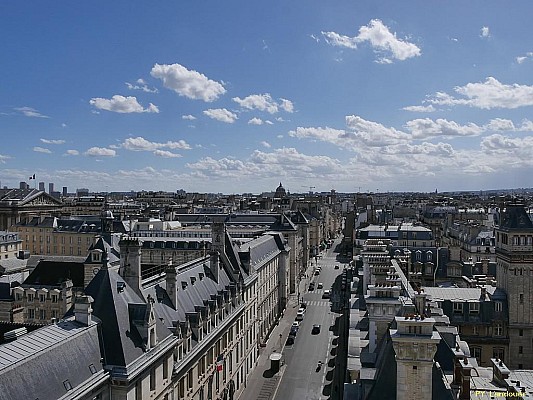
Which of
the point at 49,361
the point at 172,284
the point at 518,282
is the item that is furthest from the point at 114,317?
the point at 518,282

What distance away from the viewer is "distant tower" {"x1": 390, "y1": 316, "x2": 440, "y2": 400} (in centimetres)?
2428

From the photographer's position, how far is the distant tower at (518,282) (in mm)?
61531

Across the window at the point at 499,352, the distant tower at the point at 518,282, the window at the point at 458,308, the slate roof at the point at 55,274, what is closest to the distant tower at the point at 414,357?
the window at the point at 458,308

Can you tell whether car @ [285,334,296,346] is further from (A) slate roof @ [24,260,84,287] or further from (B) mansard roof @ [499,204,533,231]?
(B) mansard roof @ [499,204,533,231]

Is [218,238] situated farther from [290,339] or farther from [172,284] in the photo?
[290,339]

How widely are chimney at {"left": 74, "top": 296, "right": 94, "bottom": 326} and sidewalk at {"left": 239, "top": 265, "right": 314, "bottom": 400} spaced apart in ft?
111

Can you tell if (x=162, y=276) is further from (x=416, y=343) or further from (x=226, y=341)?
(x=416, y=343)

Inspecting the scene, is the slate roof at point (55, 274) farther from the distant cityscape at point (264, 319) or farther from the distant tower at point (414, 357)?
the distant tower at point (414, 357)

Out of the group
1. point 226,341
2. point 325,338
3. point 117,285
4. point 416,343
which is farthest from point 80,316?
point 325,338

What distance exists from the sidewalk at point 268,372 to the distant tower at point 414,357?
43222 mm

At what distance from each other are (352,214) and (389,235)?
7578 cm

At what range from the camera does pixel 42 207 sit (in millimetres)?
174625

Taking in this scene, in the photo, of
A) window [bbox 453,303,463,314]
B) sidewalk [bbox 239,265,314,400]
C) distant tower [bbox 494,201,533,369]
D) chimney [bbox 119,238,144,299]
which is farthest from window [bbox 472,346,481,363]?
chimney [bbox 119,238,144,299]

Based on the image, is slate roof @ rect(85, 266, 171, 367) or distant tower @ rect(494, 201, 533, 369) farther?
distant tower @ rect(494, 201, 533, 369)
